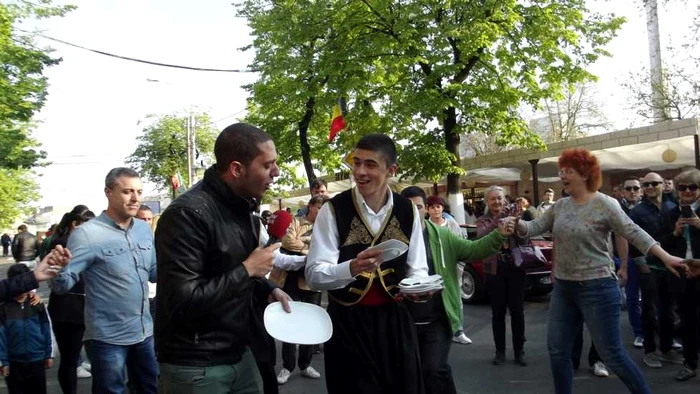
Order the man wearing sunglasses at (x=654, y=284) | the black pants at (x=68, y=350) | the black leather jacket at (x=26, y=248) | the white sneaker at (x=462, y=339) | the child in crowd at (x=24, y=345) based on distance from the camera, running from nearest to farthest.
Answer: the child in crowd at (x=24, y=345) → the black pants at (x=68, y=350) → the man wearing sunglasses at (x=654, y=284) → the white sneaker at (x=462, y=339) → the black leather jacket at (x=26, y=248)

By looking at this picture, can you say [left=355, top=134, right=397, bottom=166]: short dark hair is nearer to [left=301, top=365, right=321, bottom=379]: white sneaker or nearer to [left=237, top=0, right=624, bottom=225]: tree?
[left=301, top=365, right=321, bottom=379]: white sneaker

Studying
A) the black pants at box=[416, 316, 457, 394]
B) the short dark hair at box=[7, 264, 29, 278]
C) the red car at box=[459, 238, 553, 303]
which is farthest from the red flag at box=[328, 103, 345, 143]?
the black pants at box=[416, 316, 457, 394]

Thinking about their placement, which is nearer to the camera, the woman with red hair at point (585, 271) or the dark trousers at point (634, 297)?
the woman with red hair at point (585, 271)

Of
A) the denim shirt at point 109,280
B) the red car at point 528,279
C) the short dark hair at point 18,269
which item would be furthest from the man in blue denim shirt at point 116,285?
the red car at point 528,279

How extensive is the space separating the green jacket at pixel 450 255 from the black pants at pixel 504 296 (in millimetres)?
2769

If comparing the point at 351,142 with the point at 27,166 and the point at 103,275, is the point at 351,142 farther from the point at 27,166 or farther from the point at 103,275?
the point at 103,275

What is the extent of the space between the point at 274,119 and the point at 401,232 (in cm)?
2060

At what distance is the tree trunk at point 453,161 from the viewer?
57.5ft

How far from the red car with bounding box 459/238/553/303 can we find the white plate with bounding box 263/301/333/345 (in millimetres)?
7246

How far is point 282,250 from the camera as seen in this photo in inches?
273

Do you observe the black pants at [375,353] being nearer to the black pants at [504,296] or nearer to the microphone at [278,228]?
the microphone at [278,228]

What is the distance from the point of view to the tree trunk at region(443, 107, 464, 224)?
1752 centimetres

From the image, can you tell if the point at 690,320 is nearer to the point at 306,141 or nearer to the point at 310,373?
the point at 310,373

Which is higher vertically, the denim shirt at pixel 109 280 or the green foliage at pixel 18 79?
the green foliage at pixel 18 79
